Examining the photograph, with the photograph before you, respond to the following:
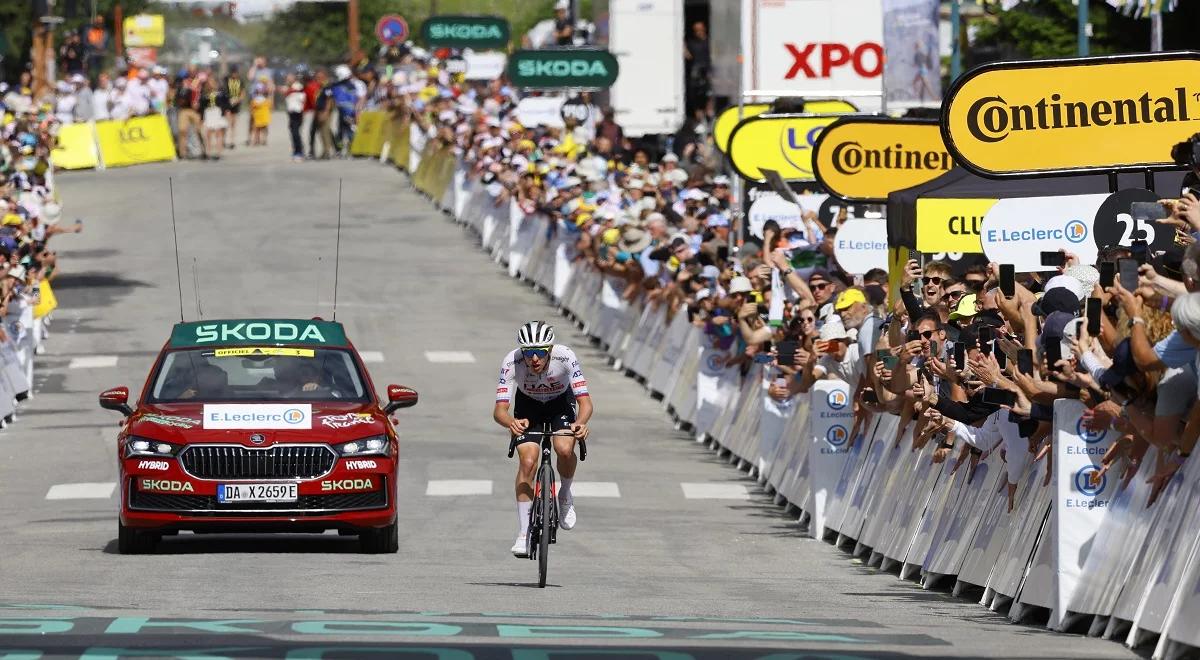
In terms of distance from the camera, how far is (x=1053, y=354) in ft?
42.6

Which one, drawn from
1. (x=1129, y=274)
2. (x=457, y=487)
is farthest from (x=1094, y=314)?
(x=457, y=487)

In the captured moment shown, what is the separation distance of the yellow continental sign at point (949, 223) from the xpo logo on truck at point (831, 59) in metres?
11.7

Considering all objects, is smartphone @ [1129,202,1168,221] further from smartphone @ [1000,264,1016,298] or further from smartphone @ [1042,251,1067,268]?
smartphone @ [1042,251,1067,268]

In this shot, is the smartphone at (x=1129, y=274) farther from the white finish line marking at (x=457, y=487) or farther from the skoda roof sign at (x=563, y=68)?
the skoda roof sign at (x=563, y=68)

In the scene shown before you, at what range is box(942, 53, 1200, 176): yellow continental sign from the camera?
50.1ft

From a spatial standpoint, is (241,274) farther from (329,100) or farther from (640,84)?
(329,100)

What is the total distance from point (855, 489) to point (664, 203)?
43.1 feet

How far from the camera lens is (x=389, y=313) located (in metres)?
36.5

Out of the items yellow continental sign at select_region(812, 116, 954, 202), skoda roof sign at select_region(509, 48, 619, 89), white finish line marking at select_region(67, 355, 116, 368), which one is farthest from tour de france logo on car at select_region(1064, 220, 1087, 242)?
skoda roof sign at select_region(509, 48, 619, 89)

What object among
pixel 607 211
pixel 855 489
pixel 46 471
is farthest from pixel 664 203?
pixel 855 489

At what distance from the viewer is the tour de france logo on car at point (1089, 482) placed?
1245 cm

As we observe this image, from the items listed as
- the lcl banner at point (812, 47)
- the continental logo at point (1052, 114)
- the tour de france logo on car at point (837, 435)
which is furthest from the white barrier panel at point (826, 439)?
the lcl banner at point (812, 47)

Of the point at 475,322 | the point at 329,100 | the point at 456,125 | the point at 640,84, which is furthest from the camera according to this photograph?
the point at 329,100

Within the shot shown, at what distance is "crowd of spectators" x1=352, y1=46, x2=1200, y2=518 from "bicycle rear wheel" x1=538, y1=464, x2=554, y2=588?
2371 mm
